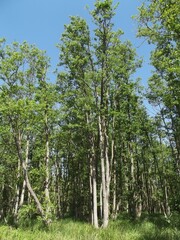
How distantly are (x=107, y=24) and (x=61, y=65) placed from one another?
5.06m

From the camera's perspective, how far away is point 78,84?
74.4 ft

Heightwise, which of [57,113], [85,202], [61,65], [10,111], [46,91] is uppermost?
[61,65]

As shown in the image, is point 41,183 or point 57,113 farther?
point 41,183

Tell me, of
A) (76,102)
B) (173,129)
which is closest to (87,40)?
(76,102)

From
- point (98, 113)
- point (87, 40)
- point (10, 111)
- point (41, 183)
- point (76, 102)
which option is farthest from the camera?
point (41, 183)

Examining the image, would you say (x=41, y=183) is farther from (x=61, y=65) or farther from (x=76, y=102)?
(x=61, y=65)

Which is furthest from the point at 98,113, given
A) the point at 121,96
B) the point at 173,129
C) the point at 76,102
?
the point at 173,129

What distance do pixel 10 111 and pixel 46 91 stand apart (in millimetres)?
4431

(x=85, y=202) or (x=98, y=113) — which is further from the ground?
(x=98, y=113)

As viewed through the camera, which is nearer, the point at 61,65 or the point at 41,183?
the point at 61,65

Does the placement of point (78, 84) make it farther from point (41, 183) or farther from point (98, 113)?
point (41, 183)

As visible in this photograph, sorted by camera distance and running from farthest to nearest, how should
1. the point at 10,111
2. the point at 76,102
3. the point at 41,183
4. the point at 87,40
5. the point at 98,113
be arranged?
the point at 41,183, the point at 76,102, the point at 87,40, the point at 98,113, the point at 10,111

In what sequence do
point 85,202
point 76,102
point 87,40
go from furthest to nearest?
point 85,202
point 76,102
point 87,40

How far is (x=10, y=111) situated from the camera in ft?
58.2
